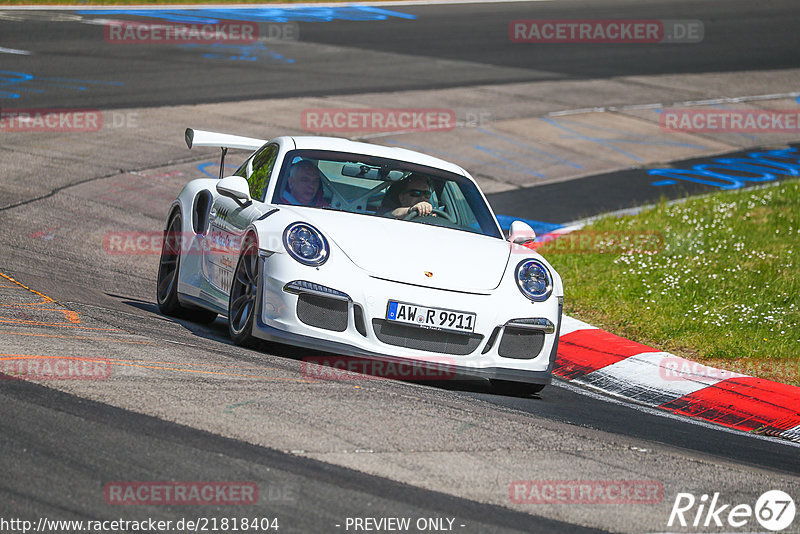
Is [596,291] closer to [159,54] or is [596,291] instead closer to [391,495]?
[391,495]

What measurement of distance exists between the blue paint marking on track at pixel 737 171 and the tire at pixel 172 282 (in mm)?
8778

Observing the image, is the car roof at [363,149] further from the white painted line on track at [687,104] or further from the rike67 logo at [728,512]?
the white painted line on track at [687,104]

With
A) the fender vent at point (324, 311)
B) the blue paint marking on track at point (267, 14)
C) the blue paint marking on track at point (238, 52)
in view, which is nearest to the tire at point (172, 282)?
the fender vent at point (324, 311)

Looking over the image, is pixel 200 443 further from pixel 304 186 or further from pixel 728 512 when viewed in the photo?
pixel 304 186

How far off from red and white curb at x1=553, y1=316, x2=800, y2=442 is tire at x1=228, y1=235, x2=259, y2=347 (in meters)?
2.28

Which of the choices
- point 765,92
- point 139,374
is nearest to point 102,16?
point 765,92

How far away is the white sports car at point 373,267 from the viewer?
6.42 meters

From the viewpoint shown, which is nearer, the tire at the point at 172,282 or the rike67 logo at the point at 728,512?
the rike67 logo at the point at 728,512

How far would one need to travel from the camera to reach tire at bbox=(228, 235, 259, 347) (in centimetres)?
671

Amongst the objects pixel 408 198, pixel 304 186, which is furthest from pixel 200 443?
pixel 408 198

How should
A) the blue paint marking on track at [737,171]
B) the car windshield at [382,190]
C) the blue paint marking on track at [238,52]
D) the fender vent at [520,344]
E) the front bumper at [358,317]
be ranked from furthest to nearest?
the blue paint marking on track at [238,52], the blue paint marking on track at [737,171], the car windshield at [382,190], the fender vent at [520,344], the front bumper at [358,317]

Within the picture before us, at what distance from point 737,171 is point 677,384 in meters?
9.93

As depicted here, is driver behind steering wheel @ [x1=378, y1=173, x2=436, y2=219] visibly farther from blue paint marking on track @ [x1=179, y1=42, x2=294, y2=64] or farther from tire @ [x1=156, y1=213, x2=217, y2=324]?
blue paint marking on track @ [x1=179, y1=42, x2=294, y2=64]

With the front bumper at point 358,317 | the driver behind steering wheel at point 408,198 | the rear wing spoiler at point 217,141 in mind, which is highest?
the rear wing spoiler at point 217,141
